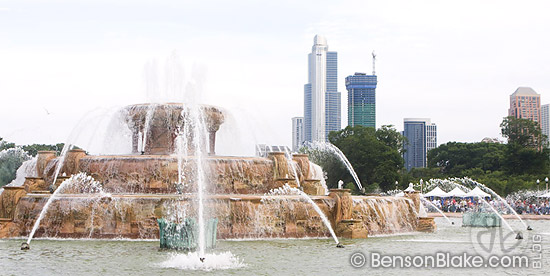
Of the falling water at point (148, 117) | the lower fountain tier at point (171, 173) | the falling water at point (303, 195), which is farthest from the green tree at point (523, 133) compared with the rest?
the falling water at point (303, 195)

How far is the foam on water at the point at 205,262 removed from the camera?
1509 centimetres

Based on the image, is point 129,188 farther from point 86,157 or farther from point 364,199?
point 364,199

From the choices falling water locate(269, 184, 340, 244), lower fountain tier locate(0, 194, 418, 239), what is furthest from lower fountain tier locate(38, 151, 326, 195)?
lower fountain tier locate(0, 194, 418, 239)

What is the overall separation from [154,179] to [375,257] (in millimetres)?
10669

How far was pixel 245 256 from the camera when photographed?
1716 cm

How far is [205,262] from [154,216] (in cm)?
Result: 658

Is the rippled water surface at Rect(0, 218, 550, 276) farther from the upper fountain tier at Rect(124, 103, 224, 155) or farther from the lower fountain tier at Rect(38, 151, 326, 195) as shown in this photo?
the upper fountain tier at Rect(124, 103, 224, 155)

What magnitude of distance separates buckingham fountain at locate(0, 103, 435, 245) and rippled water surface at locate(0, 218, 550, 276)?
37.8 inches

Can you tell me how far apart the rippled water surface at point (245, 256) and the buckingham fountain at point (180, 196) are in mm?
961

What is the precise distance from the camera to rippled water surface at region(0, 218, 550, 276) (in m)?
14.8

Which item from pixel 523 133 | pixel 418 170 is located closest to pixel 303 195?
pixel 523 133

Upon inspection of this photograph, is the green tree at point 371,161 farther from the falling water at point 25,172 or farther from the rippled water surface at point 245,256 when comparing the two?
the rippled water surface at point 245,256

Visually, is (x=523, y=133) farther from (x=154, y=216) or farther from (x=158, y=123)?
(x=154, y=216)

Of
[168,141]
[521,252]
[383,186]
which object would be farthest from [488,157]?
[521,252]
